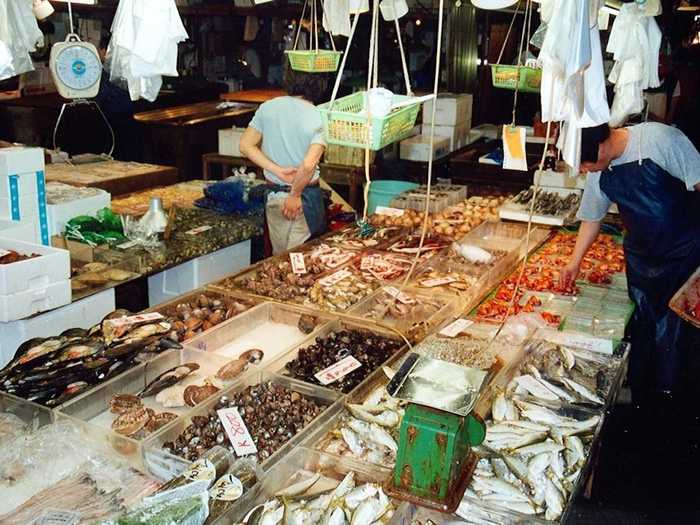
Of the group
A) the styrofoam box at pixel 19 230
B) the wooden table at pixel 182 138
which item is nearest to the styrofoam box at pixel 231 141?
the wooden table at pixel 182 138

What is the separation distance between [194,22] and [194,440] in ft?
35.3

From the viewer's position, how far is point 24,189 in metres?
4.61

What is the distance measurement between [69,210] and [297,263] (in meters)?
1.74

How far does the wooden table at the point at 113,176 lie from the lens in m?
6.14

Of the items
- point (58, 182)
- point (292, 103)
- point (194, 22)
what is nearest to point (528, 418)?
point (292, 103)

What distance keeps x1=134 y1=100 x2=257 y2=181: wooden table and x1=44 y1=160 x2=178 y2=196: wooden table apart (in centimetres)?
263

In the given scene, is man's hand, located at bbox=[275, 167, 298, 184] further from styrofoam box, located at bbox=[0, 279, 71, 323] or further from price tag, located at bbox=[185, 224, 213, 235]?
styrofoam box, located at bbox=[0, 279, 71, 323]

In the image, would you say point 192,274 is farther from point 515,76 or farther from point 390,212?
point 515,76

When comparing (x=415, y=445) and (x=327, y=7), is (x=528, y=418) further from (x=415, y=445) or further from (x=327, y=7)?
(x=327, y=7)

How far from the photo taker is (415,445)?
2.23m

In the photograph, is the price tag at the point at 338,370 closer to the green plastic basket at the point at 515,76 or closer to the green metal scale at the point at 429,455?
the green metal scale at the point at 429,455

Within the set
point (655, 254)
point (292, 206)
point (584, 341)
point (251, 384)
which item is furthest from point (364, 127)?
point (292, 206)

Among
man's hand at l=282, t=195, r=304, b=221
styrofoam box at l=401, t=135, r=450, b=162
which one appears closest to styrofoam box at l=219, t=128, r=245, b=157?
styrofoam box at l=401, t=135, r=450, b=162

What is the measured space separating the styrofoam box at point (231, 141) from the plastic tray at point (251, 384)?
17.7 feet
